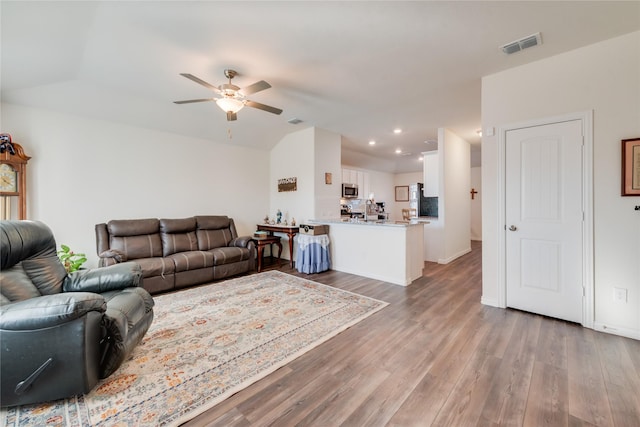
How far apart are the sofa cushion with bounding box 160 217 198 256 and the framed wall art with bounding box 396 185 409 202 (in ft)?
24.7

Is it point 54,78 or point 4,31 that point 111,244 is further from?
point 4,31

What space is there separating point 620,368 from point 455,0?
9.89 ft

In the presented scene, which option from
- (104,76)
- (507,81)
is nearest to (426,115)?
(507,81)

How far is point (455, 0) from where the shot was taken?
193 centimetres

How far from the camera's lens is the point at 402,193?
9.77 meters

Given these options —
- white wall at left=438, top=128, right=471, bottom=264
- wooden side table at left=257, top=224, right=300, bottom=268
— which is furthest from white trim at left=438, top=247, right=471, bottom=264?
wooden side table at left=257, top=224, right=300, bottom=268

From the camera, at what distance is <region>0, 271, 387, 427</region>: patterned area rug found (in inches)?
59.6

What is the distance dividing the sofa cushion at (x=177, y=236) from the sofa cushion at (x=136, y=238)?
9cm

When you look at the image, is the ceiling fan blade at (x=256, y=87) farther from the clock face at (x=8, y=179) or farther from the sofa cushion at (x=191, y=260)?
the clock face at (x=8, y=179)

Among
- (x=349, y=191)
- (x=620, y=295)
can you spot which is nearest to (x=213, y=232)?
(x=349, y=191)

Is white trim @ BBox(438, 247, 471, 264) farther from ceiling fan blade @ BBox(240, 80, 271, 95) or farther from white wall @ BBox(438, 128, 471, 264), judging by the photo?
ceiling fan blade @ BBox(240, 80, 271, 95)

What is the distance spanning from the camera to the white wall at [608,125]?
2.32 meters

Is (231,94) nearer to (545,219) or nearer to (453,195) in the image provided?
(545,219)

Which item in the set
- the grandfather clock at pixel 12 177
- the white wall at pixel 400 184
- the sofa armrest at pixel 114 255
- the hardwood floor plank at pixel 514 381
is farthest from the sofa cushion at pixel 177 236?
the white wall at pixel 400 184
